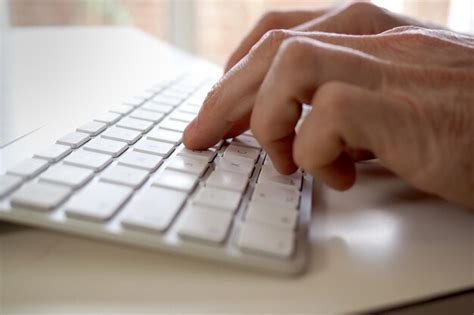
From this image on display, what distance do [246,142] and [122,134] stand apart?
13cm

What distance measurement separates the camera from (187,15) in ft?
7.04

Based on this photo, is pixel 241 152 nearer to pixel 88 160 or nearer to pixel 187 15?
pixel 88 160

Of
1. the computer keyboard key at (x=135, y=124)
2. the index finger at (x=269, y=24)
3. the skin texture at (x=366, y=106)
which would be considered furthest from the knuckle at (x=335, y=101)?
the index finger at (x=269, y=24)

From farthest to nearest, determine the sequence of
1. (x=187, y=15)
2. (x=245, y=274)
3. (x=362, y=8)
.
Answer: (x=187, y=15)
(x=362, y=8)
(x=245, y=274)

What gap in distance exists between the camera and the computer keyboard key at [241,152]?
1.44ft

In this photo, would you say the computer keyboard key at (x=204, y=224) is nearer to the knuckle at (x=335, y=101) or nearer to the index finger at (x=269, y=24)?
the knuckle at (x=335, y=101)

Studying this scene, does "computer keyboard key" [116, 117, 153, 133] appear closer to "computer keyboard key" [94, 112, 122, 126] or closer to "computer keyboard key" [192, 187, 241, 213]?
"computer keyboard key" [94, 112, 122, 126]

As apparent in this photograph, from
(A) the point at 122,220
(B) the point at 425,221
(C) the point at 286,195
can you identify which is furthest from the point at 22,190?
(B) the point at 425,221

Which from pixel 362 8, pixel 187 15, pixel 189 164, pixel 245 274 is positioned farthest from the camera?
pixel 187 15

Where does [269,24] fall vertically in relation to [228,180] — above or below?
above

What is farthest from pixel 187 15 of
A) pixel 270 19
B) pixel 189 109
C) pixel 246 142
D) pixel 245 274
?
pixel 245 274

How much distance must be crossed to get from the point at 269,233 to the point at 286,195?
0.07 meters

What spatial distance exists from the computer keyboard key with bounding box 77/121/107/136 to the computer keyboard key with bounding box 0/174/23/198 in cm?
13

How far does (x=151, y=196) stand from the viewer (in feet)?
1.07
